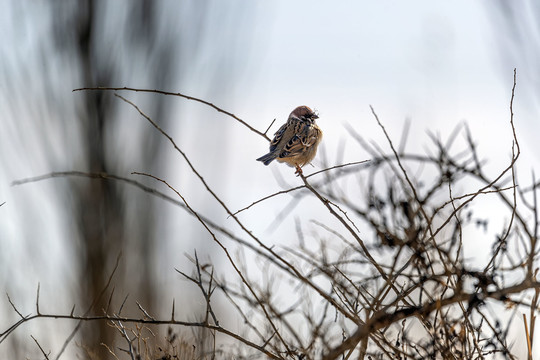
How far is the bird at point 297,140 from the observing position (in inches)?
193

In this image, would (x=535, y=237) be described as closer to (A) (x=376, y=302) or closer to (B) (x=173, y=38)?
(A) (x=376, y=302)

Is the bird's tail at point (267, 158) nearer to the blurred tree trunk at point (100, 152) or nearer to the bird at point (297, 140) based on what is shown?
the bird at point (297, 140)

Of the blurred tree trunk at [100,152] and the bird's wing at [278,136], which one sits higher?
the blurred tree trunk at [100,152]

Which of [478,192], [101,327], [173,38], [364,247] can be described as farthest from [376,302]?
[173,38]

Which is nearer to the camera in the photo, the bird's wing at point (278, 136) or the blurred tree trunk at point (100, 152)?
the bird's wing at point (278, 136)

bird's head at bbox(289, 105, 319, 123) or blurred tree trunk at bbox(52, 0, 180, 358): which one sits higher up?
blurred tree trunk at bbox(52, 0, 180, 358)

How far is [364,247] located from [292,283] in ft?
2.67

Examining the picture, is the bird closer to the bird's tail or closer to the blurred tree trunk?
the bird's tail

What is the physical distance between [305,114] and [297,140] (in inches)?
15.5

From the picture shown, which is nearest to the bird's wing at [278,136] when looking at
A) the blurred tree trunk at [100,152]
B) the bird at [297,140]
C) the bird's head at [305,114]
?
the bird at [297,140]

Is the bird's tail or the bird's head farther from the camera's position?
the bird's head

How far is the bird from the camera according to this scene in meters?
4.90

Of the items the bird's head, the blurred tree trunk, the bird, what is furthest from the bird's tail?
the blurred tree trunk

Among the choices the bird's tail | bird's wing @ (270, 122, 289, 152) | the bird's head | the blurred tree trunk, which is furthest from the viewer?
the blurred tree trunk
